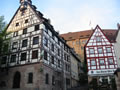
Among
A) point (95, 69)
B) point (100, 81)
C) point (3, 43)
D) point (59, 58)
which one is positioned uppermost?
point (3, 43)

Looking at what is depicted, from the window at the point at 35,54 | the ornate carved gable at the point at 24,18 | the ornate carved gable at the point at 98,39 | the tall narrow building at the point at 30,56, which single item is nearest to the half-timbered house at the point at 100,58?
the ornate carved gable at the point at 98,39

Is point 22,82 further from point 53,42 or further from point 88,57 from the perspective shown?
point 88,57

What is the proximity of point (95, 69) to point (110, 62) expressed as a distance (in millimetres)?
3278

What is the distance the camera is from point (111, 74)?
26.5m

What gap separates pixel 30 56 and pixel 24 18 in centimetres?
812

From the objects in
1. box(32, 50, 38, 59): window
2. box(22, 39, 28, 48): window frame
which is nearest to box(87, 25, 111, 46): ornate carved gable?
box(32, 50, 38, 59): window

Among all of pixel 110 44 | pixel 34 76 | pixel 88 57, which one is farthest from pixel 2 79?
pixel 110 44

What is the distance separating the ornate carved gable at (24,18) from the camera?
24806 mm

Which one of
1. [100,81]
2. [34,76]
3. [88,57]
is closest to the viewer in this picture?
[34,76]

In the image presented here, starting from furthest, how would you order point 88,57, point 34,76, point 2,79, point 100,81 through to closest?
1. point 88,57
2. point 100,81
3. point 2,79
4. point 34,76

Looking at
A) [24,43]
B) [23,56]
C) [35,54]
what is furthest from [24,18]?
[35,54]

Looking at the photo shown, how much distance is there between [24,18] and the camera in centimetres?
2602

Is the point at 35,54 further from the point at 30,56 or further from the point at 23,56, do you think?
the point at 23,56

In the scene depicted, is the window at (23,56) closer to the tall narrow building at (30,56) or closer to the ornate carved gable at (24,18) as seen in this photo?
the tall narrow building at (30,56)
